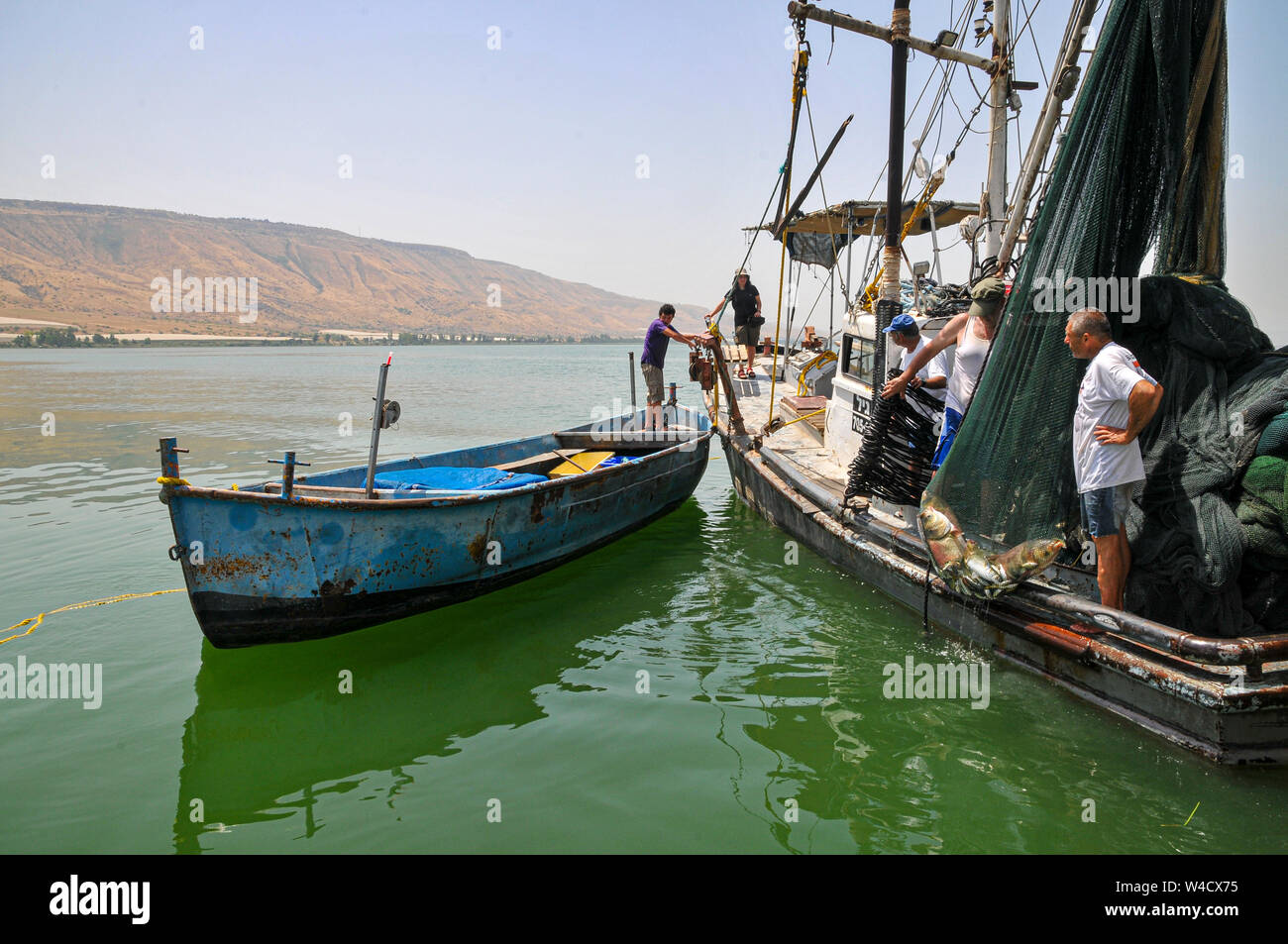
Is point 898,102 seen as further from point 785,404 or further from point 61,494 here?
point 61,494

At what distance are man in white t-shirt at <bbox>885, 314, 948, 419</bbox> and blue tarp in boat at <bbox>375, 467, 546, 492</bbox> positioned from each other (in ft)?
13.3

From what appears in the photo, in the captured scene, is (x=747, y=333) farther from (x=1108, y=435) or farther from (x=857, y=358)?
(x=1108, y=435)

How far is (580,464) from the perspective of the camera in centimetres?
1029

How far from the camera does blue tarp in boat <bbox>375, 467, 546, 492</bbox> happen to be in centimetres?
768

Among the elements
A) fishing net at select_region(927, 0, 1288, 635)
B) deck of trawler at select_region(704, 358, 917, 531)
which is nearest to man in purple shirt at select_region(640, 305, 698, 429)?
deck of trawler at select_region(704, 358, 917, 531)

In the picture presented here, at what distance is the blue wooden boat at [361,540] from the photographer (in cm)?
559

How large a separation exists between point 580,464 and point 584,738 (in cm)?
571

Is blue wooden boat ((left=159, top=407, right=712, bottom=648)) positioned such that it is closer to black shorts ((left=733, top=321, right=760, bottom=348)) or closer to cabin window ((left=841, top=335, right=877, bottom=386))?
cabin window ((left=841, top=335, right=877, bottom=386))

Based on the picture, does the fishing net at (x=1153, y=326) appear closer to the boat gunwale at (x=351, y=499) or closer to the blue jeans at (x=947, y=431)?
the blue jeans at (x=947, y=431)

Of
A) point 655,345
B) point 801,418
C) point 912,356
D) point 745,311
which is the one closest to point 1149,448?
point 912,356

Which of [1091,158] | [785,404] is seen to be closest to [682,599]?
[1091,158]

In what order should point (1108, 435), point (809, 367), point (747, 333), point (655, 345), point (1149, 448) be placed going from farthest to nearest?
point (747, 333)
point (809, 367)
point (655, 345)
point (1149, 448)
point (1108, 435)

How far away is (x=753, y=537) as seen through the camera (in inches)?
400
